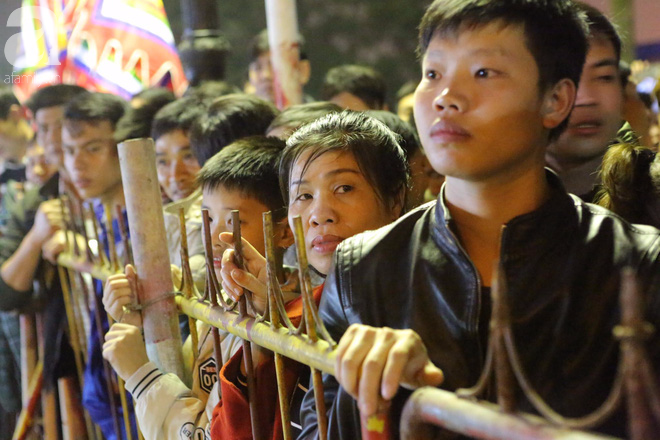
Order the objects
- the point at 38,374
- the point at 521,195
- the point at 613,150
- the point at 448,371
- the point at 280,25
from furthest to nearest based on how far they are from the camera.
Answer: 1. the point at 280,25
2. the point at 38,374
3. the point at 613,150
4. the point at 521,195
5. the point at 448,371

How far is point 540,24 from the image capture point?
4.02ft

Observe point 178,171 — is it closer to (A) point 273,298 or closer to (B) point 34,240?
(B) point 34,240

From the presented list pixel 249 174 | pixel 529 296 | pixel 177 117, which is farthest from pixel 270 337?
pixel 177 117

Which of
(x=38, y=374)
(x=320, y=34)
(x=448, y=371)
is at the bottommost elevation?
(x=38, y=374)

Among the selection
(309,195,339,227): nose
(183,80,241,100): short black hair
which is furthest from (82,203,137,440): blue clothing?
(183,80,241,100): short black hair

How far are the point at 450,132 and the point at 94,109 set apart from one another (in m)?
2.63

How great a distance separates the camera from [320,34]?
10016mm

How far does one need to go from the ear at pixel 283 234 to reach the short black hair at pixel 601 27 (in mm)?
1002

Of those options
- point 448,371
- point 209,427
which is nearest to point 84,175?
point 209,427

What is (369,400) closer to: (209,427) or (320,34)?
(209,427)

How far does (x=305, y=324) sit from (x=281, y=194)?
87 centimetres

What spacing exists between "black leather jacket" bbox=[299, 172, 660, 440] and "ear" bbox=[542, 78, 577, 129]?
0.10 meters

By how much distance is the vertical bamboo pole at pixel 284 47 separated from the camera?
149 inches

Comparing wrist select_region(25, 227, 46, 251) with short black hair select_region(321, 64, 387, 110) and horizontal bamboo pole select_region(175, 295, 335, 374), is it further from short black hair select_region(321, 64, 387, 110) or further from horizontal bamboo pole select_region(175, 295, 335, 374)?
short black hair select_region(321, 64, 387, 110)
